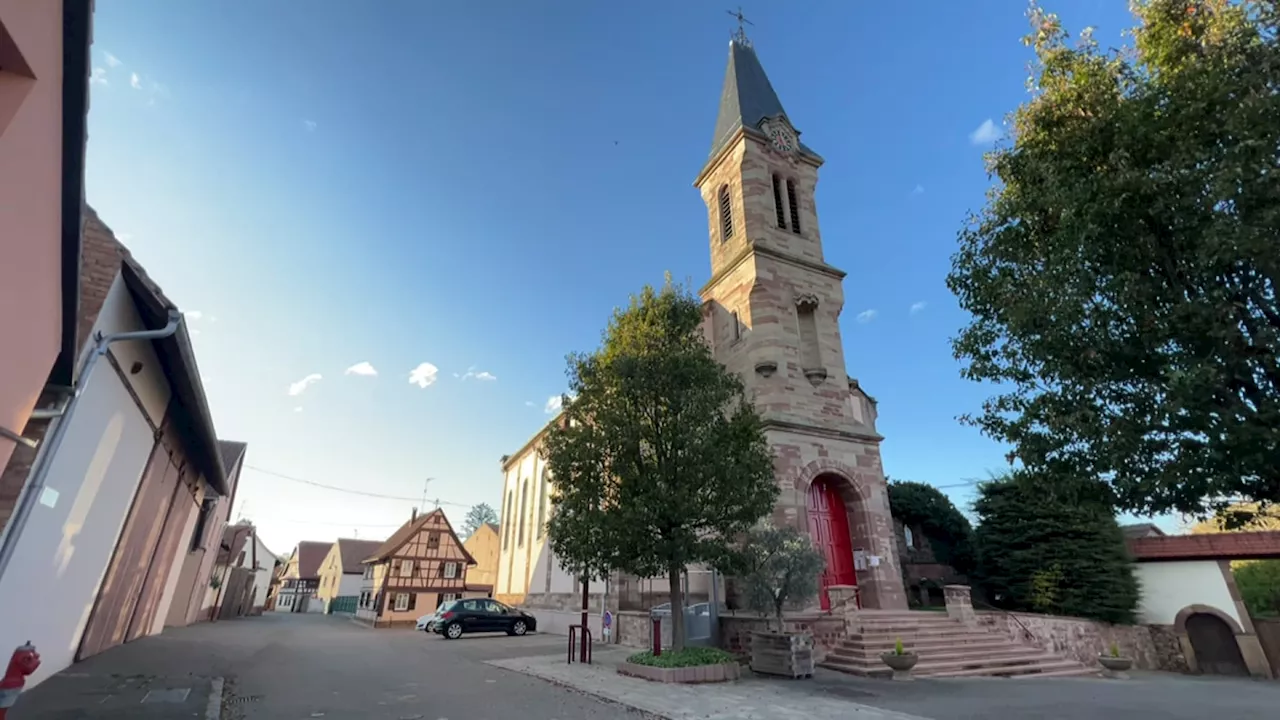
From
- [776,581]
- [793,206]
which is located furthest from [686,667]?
[793,206]

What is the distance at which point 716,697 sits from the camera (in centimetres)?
880

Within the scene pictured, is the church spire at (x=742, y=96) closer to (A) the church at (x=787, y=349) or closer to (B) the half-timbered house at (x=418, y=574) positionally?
(A) the church at (x=787, y=349)

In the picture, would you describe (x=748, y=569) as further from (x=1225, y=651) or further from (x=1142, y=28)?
(x=1225, y=651)

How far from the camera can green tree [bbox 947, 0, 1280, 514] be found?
6086mm

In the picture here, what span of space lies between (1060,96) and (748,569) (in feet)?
32.0

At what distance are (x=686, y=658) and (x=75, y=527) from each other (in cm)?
984

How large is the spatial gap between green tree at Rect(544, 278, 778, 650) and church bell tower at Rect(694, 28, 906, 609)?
3577mm

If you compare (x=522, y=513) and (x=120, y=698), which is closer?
(x=120, y=698)

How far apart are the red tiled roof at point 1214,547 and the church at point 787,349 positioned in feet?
23.1

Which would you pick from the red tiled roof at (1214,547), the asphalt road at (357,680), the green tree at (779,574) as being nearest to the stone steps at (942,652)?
the green tree at (779,574)

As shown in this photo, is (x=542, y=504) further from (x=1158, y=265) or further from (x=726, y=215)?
(x=1158, y=265)

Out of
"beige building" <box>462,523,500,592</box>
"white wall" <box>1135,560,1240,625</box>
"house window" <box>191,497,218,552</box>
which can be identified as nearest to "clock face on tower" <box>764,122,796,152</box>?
"white wall" <box>1135,560,1240,625</box>

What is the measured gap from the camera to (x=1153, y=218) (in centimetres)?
692

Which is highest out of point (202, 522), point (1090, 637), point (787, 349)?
point (787, 349)
